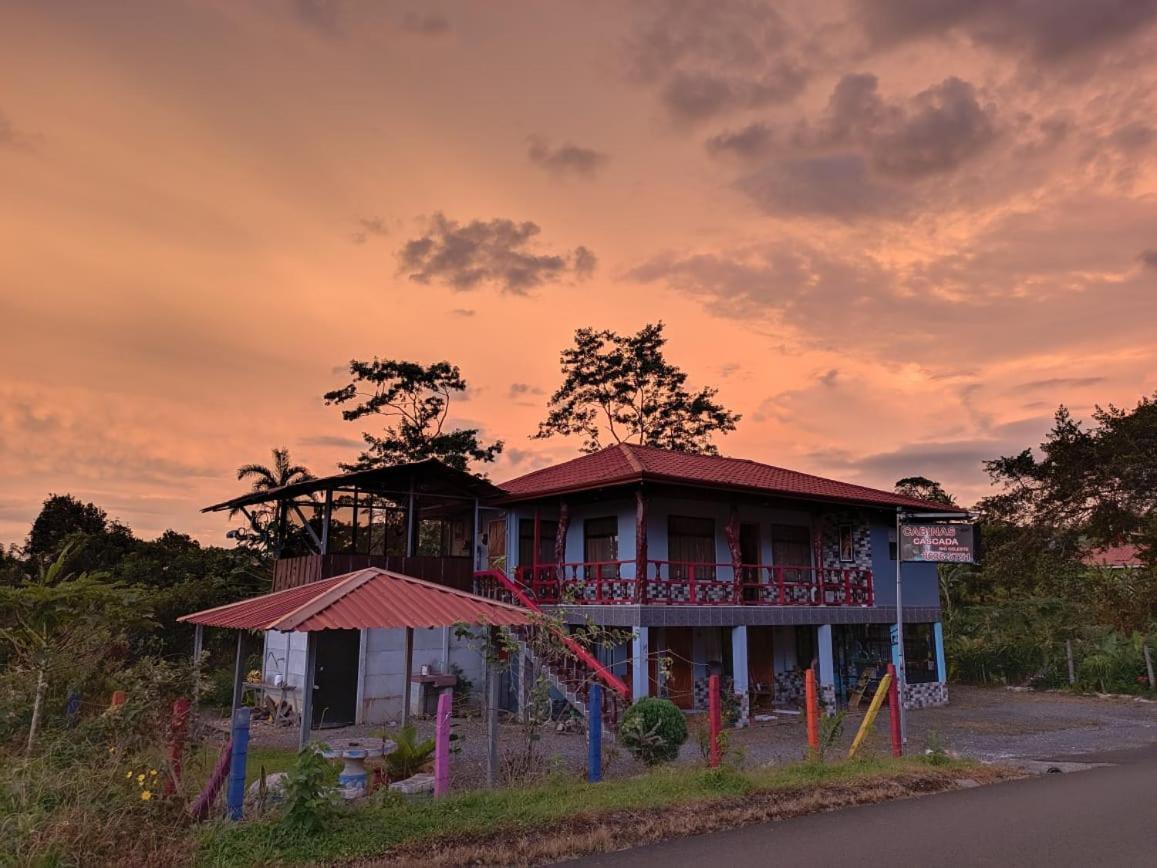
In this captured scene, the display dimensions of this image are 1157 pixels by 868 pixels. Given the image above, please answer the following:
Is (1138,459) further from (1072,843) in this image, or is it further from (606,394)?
(606,394)

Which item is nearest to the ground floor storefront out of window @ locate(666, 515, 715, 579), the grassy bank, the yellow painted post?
window @ locate(666, 515, 715, 579)

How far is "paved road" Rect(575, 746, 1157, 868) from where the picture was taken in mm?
7590

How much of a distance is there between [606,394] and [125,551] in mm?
22332

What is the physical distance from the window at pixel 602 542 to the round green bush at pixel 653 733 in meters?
8.38

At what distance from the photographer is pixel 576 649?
14680 millimetres

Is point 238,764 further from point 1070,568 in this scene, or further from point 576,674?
point 1070,568

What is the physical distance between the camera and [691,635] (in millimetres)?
21969

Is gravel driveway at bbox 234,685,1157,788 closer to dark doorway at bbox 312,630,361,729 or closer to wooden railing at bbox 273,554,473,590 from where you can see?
dark doorway at bbox 312,630,361,729

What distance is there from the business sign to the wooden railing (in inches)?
417

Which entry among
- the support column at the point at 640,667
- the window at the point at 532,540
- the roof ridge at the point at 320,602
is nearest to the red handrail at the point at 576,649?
the support column at the point at 640,667

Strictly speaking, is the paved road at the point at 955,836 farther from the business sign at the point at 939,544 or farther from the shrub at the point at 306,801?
the business sign at the point at 939,544

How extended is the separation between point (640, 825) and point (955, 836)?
3126 mm

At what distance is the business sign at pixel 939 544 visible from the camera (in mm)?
13328

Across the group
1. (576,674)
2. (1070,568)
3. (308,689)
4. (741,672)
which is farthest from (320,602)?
(1070,568)
